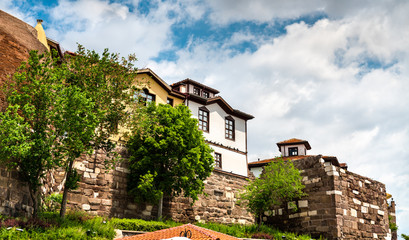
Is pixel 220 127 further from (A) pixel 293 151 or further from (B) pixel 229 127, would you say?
(A) pixel 293 151

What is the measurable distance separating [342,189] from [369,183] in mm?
2807

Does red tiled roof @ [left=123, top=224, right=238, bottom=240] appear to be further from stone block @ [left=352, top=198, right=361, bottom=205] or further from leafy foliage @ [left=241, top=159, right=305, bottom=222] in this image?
stone block @ [left=352, top=198, right=361, bottom=205]

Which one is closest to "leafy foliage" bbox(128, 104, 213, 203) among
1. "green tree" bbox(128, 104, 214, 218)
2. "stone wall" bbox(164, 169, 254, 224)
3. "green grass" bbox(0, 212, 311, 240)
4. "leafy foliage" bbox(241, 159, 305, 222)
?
"green tree" bbox(128, 104, 214, 218)

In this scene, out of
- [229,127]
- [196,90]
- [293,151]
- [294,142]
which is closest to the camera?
[229,127]

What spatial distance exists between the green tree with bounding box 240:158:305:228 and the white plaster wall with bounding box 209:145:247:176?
7.02 metres

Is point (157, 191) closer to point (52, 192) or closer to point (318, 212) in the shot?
point (52, 192)

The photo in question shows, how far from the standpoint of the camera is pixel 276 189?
63.4 ft

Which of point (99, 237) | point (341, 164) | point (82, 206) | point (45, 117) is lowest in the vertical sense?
→ point (99, 237)

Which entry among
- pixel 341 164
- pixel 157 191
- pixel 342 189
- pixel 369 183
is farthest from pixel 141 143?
pixel 341 164

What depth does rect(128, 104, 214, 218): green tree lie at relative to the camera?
18.8m

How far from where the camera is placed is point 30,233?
11.6m

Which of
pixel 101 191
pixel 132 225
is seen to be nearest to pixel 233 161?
pixel 101 191

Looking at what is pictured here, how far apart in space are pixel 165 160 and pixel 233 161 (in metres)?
9.38

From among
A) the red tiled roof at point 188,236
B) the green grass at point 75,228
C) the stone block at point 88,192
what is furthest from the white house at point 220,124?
the red tiled roof at point 188,236
